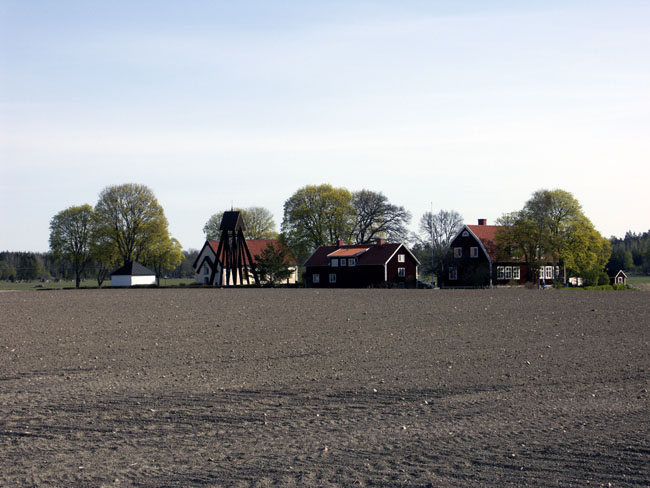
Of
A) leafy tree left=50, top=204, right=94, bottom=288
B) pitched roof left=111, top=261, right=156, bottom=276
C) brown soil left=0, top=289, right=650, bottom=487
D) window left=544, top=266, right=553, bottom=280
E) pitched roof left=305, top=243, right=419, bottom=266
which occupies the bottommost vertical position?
brown soil left=0, top=289, right=650, bottom=487

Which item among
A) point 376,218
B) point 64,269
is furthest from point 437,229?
point 64,269

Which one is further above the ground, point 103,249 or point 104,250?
point 103,249

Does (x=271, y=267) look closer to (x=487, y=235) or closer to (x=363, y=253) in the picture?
(x=363, y=253)

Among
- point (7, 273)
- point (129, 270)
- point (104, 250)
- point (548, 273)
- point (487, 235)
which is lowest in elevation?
point (548, 273)

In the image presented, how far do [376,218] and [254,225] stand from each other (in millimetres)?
27989

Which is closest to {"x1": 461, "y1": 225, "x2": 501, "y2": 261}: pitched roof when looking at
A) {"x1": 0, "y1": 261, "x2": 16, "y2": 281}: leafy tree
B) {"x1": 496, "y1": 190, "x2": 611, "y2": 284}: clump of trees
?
{"x1": 496, "y1": 190, "x2": 611, "y2": 284}: clump of trees

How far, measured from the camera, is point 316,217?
93000 millimetres

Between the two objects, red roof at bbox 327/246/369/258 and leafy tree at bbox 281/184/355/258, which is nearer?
red roof at bbox 327/246/369/258

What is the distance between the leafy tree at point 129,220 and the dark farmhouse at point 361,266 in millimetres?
20549

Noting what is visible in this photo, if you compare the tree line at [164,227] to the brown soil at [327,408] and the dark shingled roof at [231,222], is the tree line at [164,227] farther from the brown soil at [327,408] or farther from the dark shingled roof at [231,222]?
the brown soil at [327,408]

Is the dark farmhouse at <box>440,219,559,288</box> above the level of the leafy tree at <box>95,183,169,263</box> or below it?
below

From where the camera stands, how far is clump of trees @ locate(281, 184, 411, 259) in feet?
301

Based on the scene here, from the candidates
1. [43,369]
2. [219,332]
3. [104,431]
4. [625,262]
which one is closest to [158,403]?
[104,431]

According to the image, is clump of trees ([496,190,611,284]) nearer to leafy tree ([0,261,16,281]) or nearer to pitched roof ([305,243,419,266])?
pitched roof ([305,243,419,266])
